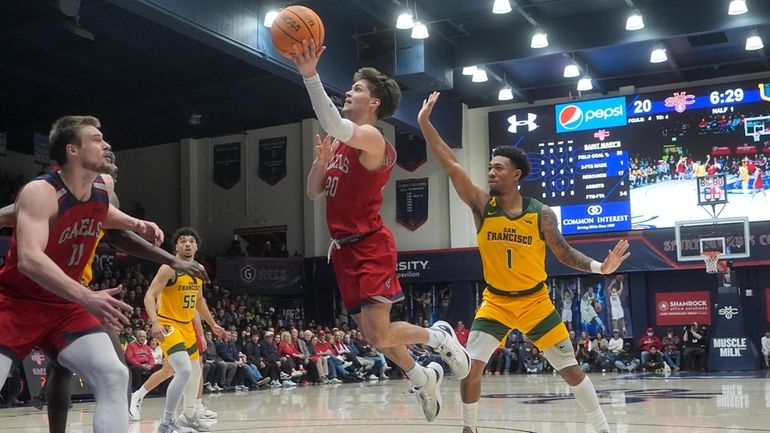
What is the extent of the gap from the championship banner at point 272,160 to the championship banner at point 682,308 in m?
12.1

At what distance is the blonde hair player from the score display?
17.1 meters

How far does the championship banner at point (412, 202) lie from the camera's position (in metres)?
26.7

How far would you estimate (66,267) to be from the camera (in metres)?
4.61

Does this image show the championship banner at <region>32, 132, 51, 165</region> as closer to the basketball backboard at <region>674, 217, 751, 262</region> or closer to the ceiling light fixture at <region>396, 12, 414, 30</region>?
the ceiling light fixture at <region>396, 12, 414, 30</region>

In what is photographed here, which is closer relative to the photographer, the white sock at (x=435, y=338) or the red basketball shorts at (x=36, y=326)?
the red basketball shorts at (x=36, y=326)

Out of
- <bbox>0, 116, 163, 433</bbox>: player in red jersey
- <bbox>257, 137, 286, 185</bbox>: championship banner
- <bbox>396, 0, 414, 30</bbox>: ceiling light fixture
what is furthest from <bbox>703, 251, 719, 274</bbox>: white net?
<bbox>0, 116, 163, 433</bbox>: player in red jersey

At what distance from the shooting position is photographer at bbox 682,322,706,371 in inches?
863

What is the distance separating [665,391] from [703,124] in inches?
443

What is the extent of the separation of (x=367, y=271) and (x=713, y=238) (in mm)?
17140

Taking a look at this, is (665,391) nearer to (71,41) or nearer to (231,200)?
(71,41)

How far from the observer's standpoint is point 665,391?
13.4 m

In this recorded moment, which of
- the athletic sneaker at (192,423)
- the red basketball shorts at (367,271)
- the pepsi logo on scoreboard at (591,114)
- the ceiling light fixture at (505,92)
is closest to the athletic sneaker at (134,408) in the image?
the athletic sneaker at (192,423)

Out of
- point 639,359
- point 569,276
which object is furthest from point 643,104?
point 639,359

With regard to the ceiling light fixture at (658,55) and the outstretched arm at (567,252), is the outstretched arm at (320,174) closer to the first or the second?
the outstretched arm at (567,252)
